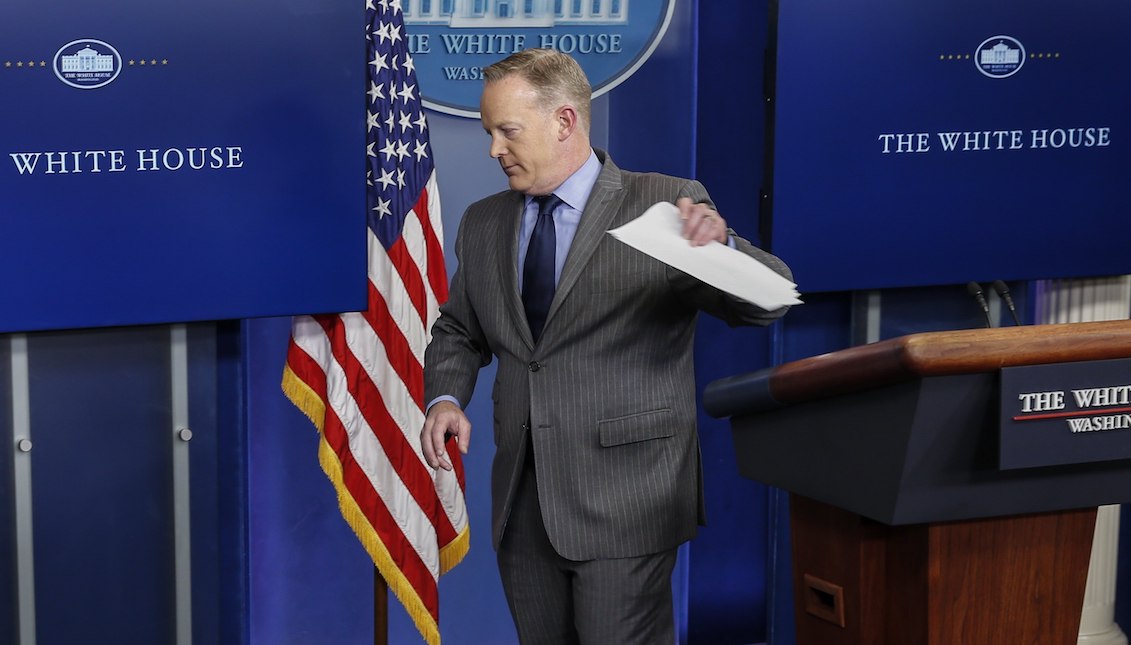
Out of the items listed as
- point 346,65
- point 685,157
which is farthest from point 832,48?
point 346,65

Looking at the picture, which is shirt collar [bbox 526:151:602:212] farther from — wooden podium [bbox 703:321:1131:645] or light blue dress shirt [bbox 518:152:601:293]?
wooden podium [bbox 703:321:1131:645]

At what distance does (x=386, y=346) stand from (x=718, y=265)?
1.69 m

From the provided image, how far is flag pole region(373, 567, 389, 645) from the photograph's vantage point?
3631 millimetres

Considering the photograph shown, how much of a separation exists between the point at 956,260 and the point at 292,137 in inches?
69.5

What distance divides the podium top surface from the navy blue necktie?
740mm

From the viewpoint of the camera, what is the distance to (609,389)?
2.47 metres

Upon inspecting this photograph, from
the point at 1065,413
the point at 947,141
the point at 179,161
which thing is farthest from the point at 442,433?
the point at 947,141

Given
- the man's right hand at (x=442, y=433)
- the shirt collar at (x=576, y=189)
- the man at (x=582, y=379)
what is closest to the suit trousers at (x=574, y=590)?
the man at (x=582, y=379)

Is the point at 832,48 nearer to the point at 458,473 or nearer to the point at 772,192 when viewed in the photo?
the point at 772,192

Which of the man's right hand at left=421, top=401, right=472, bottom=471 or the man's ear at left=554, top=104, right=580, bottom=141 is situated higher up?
the man's ear at left=554, top=104, right=580, bottom=141

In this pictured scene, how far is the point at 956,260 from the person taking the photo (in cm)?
371

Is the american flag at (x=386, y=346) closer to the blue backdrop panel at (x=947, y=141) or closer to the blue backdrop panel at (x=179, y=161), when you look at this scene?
the blue backdrop panel at (x=179, y=161)

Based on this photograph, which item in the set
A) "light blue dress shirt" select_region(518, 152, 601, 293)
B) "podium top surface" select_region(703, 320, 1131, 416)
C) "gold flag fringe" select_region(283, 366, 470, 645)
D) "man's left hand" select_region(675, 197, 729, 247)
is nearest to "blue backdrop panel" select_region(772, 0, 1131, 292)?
"light blue dress shirt" select_region(518, 152, 601, 293)

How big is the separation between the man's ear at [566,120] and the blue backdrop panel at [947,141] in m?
1.15
